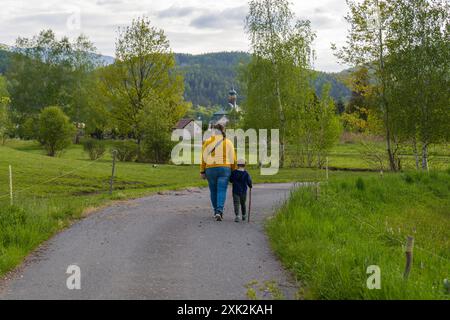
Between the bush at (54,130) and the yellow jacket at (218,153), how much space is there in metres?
36.5

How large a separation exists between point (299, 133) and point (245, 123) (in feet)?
15.8

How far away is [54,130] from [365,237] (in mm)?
40056

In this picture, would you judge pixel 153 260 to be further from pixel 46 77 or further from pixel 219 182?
pixel 46 77

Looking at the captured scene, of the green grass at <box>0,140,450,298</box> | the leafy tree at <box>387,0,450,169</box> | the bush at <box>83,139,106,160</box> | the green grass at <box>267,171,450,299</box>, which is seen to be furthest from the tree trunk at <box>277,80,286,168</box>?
the green grass at <box>267,171,450,299</box>

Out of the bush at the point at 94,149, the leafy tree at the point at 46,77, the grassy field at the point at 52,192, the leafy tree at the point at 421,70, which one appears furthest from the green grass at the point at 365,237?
the leafy tree at the point at 46,77

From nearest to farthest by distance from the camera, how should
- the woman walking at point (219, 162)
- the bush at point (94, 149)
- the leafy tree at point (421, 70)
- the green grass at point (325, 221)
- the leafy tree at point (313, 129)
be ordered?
the green grass at point (325, 221)
the woman walking at point (219, 162)
the leafy tree at point (421, 70)
the leafy tree at point (313, 129)
the bush at point (94, 149)

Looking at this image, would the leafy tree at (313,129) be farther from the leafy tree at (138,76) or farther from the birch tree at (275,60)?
the leafy tree at (138,76)

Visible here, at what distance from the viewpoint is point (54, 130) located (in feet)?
151

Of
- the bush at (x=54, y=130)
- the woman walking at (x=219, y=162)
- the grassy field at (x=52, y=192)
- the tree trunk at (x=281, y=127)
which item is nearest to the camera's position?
the grassy field at (x=52, y=192)

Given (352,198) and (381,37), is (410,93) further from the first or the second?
(352,198)

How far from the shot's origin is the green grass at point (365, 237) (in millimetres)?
6562

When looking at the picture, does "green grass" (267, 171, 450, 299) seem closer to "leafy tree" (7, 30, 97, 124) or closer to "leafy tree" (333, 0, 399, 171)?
"leafy tree" (333, 0, 399, 171)

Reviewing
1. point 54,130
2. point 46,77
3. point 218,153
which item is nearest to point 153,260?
point 218,153
